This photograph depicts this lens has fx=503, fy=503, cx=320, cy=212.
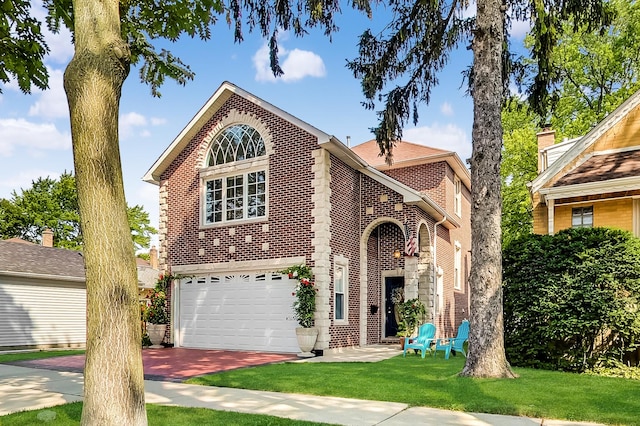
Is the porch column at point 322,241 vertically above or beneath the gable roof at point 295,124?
beneath

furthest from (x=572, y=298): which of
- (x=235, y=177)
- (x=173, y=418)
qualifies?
(x=235, y=177)

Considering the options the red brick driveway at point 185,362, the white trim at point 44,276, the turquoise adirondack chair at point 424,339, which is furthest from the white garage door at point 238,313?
the white trim at point 44,276

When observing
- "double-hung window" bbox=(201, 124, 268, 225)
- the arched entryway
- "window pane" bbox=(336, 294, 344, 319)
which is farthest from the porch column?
the arched entryway

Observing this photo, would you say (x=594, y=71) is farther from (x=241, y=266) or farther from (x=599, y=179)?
(x=241, y=266)

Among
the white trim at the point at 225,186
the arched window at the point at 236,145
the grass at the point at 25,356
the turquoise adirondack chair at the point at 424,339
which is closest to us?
the turquoise adirondack chair at the point at 424,339

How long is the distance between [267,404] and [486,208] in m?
4.95

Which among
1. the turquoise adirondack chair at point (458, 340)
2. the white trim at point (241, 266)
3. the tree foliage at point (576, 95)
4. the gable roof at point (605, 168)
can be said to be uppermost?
the tree foliage at point (576, 95)

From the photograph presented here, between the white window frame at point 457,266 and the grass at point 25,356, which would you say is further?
the white window frame at point 457,266

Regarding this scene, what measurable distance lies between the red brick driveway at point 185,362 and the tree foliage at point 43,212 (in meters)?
32.6

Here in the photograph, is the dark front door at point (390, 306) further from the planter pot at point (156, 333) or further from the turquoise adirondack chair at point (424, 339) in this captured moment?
the planter pot at point (156, 333)

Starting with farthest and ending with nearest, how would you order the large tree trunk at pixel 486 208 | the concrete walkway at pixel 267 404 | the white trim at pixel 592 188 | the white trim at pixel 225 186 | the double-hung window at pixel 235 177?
the double-hung window at pixel 235 177, the white trim at pixel 225 186, the white trim at pixel 592 188, the large tree trunk at pixel 486 208, the concrete walkway at pixel 267 404

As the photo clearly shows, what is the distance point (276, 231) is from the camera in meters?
14.3

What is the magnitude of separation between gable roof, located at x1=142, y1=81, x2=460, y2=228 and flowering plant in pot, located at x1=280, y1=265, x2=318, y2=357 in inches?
140

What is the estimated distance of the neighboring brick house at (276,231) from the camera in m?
14.0
